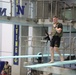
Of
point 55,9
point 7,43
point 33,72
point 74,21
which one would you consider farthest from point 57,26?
point 7,43

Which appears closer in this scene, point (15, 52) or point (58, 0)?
point (58, 0)

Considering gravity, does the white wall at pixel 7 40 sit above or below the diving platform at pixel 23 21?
below

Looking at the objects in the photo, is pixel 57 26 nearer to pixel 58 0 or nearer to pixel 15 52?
pixel 58 0

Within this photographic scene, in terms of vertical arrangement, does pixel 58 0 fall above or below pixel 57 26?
above

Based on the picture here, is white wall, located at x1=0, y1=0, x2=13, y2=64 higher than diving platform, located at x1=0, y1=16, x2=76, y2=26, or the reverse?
diving platform, located at x1=0, y1=16, x2=76, y2=26

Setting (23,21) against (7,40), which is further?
(7,40)

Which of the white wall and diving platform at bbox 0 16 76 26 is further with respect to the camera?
the white wall

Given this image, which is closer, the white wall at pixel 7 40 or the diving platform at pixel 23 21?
the diving platform at pixel 23 21

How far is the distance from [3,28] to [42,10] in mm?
5037

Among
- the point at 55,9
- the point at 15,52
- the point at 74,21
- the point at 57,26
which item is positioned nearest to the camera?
the point at 57,26

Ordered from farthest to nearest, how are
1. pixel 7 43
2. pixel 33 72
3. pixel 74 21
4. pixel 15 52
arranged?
pixel 7 43
pixel 15 52
pixel 33 72
pixel 74 21

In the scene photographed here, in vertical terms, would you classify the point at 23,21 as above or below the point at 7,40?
above

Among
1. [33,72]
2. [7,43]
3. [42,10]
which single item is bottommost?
[33,72]

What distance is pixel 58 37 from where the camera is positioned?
27.6 ft
